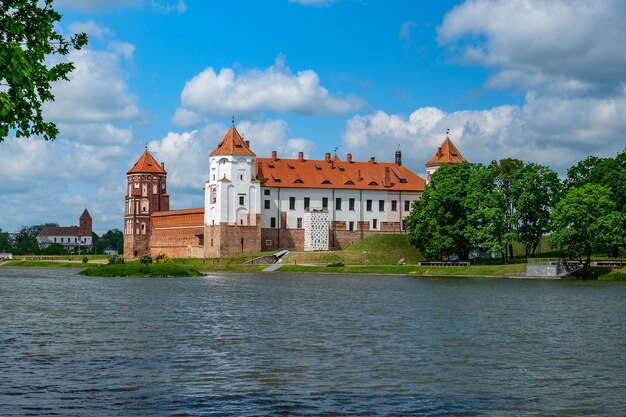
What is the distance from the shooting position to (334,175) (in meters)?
110

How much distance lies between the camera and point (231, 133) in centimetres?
10312

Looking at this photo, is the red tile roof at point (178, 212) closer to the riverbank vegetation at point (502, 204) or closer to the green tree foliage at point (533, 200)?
the riverbank vegetation at point (502, 204)

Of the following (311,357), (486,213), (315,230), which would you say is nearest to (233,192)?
(315,230)

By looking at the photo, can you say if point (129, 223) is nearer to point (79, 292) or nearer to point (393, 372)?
point (79, 292)

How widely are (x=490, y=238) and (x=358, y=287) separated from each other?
22.5 m

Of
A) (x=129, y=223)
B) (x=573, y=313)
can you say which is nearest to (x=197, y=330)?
(x=573, y=313)

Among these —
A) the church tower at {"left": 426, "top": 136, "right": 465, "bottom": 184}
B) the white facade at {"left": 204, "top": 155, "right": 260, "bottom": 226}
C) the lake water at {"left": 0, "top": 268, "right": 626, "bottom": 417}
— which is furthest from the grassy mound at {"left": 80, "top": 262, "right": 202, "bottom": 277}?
the church tower at {"left": 426, "top": 136, "right": 465, "bottom": 184}

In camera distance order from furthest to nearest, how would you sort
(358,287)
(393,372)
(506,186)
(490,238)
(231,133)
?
1. (231,133)
2. (506,186)
3. (490,238)
4. (358,287)
5. (393,372)

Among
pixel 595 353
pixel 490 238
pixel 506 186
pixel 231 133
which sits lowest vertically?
pixel 595 353

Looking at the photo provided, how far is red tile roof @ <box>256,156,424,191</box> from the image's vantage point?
10612 cm

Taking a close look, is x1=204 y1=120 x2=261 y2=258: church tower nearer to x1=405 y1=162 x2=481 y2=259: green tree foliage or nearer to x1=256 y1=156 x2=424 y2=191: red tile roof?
x1=256 y1=156 x2=424 y2=191: red tile roof

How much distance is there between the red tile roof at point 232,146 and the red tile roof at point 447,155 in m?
23.0

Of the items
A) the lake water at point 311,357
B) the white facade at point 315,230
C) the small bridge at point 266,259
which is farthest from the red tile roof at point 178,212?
the lake water at point 311,357

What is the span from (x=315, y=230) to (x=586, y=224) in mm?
42358
